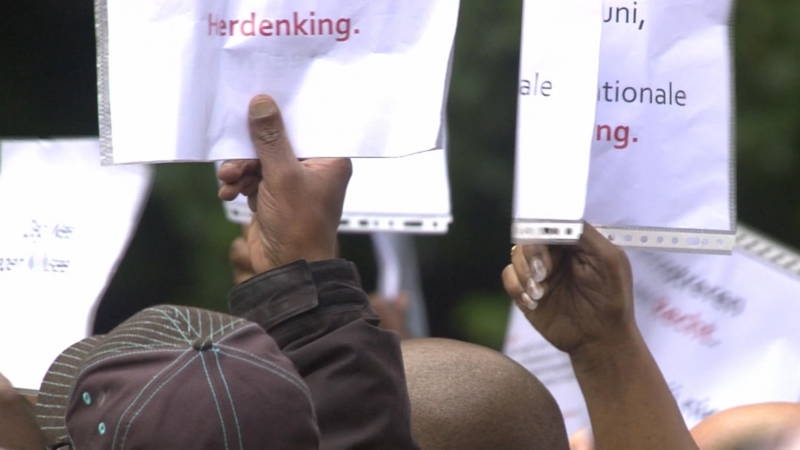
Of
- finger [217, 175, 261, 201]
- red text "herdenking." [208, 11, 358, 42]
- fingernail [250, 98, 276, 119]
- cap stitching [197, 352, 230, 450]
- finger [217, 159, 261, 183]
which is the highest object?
red text "herdenking." [208, 11, 358, 42]

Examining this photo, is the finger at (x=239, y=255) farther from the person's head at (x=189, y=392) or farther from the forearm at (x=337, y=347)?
the person's head at (x=189, y=392)

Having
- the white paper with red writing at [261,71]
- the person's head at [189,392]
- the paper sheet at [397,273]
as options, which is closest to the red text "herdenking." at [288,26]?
the white paper with red writing at [261,71]

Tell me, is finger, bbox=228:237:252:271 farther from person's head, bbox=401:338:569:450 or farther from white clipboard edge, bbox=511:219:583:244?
white clipboard edge, bbox=511:219:583:244

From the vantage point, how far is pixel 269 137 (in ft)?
7.60

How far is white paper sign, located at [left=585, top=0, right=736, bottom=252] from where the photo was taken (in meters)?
2.35

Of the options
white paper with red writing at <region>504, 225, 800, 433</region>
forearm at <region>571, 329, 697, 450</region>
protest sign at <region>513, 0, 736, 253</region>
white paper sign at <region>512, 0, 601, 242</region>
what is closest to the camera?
white paper sign at <region>512, 0, 601, 242</region>

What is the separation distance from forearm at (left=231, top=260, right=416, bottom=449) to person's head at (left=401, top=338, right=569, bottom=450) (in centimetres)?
23

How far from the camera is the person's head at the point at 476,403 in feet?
8.08

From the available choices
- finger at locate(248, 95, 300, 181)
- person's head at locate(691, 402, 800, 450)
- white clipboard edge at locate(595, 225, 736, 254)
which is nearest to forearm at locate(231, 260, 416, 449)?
finger at locate(248, 95, 300, 181)

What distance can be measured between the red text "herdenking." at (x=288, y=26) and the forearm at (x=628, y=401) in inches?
23.3

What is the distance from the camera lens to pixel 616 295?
244 cm

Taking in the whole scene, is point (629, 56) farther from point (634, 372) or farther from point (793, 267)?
point (793, 267)

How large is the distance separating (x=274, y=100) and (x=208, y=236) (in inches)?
139

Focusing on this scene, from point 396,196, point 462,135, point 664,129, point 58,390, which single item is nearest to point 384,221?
point 396,196
